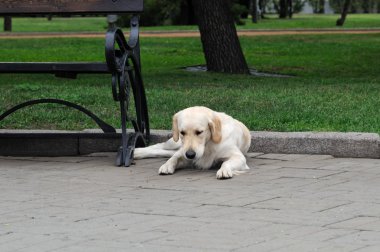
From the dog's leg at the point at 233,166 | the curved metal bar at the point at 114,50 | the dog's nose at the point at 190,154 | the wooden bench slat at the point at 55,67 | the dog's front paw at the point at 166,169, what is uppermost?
the curved metal bar at the point at 114,50

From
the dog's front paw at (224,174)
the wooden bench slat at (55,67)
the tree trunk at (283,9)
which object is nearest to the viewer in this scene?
the dog's front paw at (224,174)

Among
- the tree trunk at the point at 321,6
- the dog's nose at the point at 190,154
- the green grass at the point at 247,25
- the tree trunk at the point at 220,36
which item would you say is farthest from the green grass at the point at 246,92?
the tree trunk at the point at 321,6

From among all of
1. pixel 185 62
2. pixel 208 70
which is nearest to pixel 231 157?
pixel 208 70

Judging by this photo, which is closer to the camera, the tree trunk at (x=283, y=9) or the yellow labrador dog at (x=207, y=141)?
the yellow labrador dog at (x=207, y=141)

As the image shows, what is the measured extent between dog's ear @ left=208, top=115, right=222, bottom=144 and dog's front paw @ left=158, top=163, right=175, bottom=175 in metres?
0.39

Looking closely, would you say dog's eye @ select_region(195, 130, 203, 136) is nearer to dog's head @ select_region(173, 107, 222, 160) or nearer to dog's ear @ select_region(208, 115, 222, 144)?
dog's head @ select_region(173, 107, 222, 160)

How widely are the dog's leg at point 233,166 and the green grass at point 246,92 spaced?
4.52 feet

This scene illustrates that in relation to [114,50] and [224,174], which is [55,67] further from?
[224,174]

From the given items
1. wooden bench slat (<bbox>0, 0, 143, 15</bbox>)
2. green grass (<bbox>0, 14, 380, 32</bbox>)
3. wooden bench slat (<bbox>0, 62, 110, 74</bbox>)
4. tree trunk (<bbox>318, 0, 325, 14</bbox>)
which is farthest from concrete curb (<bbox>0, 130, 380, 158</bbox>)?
tree trunk (<bbox>318, 0, 325, 14</bbox>)

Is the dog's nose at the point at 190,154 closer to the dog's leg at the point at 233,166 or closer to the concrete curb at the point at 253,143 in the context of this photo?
the dog's leg at the point at 233,166

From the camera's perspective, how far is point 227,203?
21.1ft

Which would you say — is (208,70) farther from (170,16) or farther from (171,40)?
(170,16)

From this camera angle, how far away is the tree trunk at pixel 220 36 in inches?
686

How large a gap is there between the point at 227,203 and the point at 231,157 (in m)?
1.36
